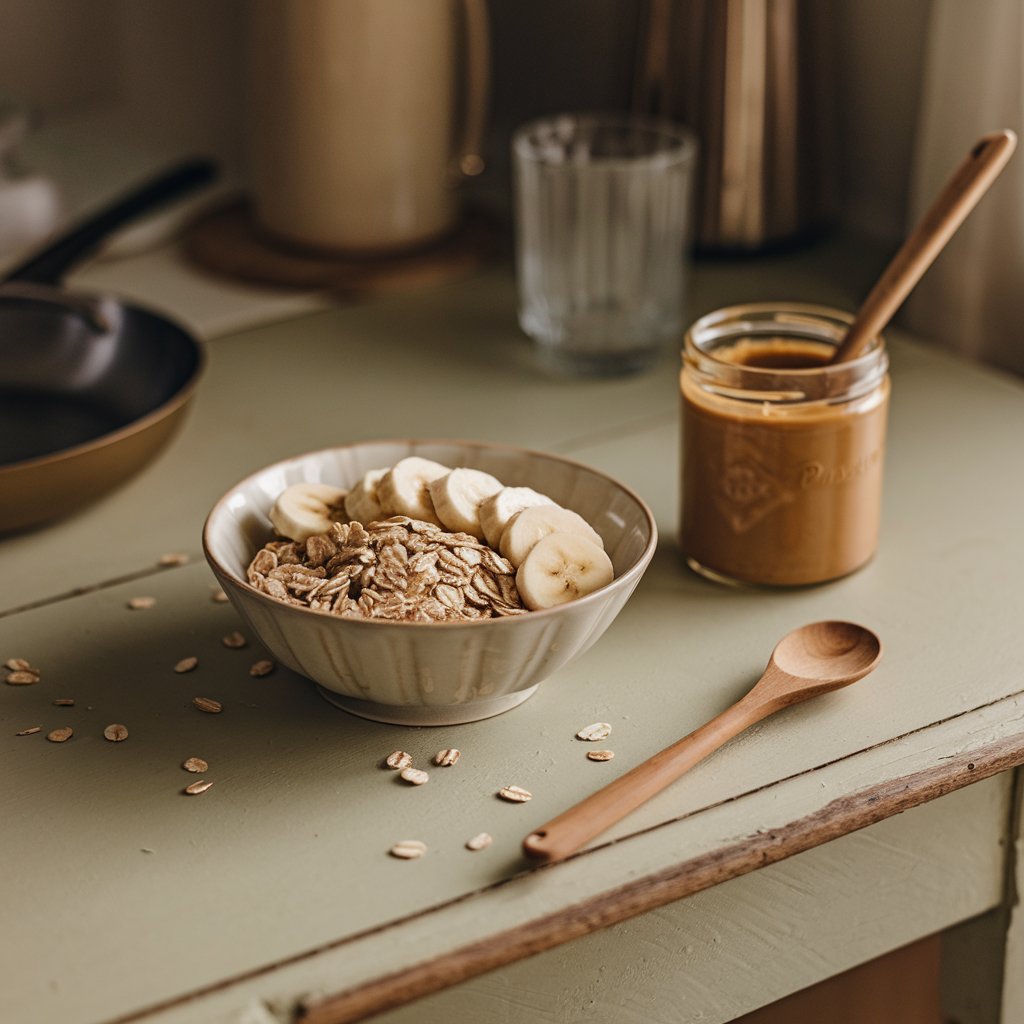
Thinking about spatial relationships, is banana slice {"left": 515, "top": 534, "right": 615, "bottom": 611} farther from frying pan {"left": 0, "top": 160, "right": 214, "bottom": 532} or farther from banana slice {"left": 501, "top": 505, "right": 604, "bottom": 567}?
frying pan {"left": 0, "top": 160, "right": 214, "bottom": 532}

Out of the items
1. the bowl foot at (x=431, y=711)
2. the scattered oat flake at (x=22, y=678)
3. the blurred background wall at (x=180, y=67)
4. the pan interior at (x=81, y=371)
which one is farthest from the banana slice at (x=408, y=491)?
the blurred background wall at (x=180, y=67)

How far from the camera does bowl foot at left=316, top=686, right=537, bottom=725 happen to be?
2.43 ft

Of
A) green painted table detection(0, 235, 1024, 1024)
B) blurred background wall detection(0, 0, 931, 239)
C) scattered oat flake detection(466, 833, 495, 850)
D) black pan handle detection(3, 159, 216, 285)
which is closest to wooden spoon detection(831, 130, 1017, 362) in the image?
green painted table detection(0, 235, 1024, 1024)

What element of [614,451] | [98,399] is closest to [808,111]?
[614,451]

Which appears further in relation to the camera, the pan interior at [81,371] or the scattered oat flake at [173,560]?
the pan interior at [81,371]

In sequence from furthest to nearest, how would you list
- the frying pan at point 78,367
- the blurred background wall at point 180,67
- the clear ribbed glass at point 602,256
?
the blurred background wall at point 180,67 < the clear ribbed glass at point 602,256 < the frying pan at point 78,367

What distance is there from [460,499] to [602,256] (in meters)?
0.50

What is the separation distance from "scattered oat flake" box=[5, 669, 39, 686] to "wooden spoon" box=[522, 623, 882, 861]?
1.04ft

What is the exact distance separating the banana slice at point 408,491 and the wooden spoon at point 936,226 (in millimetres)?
275

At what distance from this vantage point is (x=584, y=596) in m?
0.70

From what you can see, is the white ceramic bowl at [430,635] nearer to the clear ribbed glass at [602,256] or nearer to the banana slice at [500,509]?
the banana slice at [500,509]

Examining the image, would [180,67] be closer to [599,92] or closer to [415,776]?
[599,92]

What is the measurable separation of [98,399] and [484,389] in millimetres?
310

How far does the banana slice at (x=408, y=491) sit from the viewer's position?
768 mm
